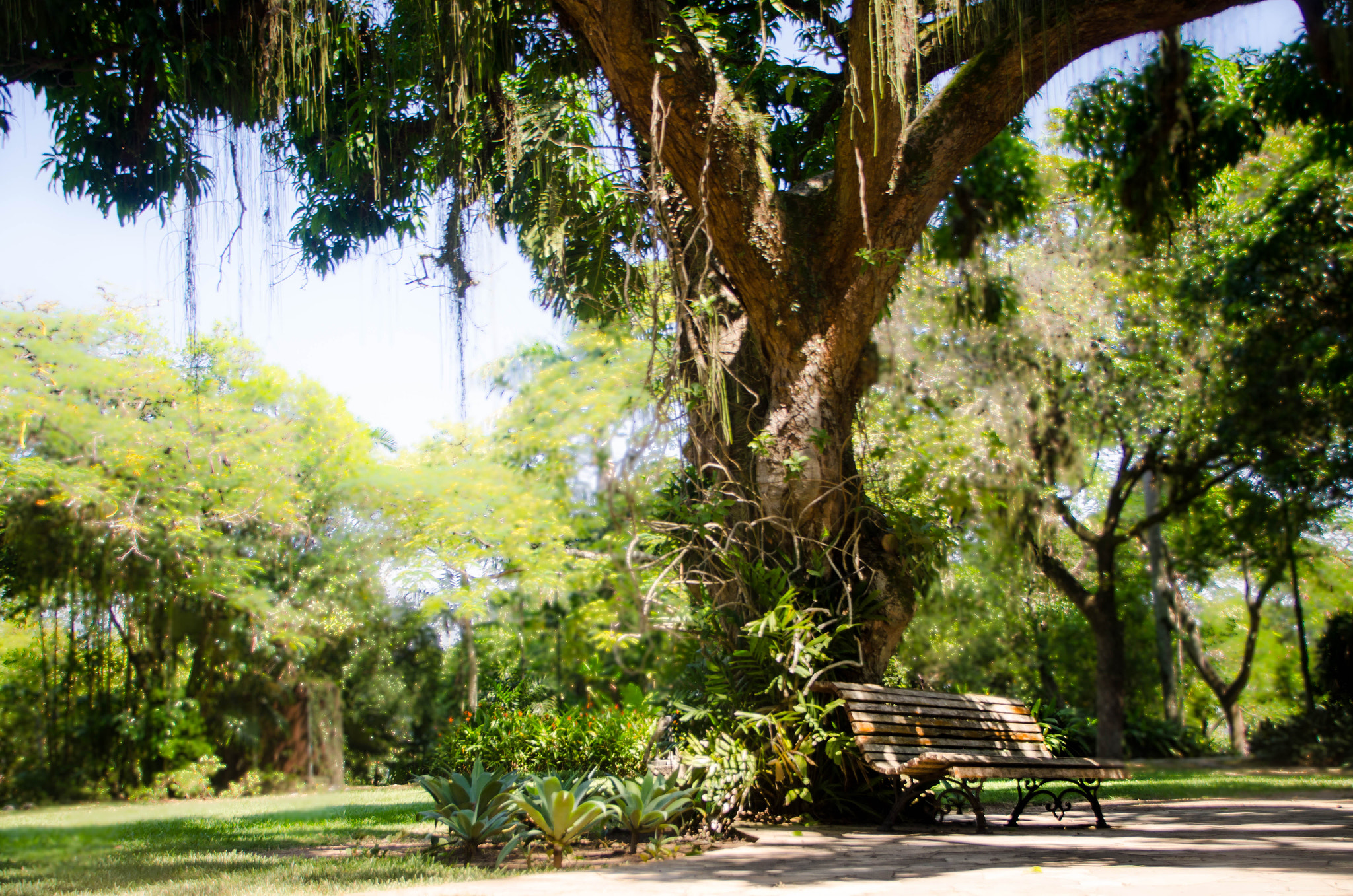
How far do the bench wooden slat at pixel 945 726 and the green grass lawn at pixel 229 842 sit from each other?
208 cm

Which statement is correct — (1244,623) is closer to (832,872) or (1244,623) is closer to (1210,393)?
→ (1210,393)

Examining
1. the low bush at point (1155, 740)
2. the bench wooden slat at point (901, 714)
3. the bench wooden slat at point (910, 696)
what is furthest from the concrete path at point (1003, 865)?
the low bush at point (1155, 740)

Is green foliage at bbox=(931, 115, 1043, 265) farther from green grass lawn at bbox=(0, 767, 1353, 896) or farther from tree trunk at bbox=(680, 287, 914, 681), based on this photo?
green grass lawn at bbox=(0, 767, 1353, 896)

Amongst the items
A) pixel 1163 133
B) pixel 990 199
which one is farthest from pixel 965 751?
pixel 990 199

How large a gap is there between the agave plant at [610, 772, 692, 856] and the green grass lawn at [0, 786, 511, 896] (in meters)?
0.85

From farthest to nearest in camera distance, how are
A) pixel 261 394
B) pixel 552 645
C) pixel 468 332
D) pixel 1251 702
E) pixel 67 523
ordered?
1. pixel 1251 702
2. pixel 552 645
3. pixel 261 394
4. pixel 468 332
5. pixel 67 523

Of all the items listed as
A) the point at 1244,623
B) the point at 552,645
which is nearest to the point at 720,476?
the point at 552,645

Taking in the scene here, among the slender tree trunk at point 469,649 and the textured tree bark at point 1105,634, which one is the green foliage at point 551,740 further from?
the textured tree bark at point 1105,634

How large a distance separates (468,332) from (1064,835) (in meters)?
4.55

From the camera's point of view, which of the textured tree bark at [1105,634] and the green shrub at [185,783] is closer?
the green shrub at [185,783]

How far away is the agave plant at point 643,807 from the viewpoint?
4.41 meters

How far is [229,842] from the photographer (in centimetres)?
518

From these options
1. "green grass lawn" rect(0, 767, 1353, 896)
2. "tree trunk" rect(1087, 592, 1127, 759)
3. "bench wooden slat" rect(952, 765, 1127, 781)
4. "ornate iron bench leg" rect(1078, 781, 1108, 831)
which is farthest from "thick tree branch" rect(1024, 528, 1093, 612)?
"bench wooden slat" rect(952, 765, 1127, 781)

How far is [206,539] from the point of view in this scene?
870cm
